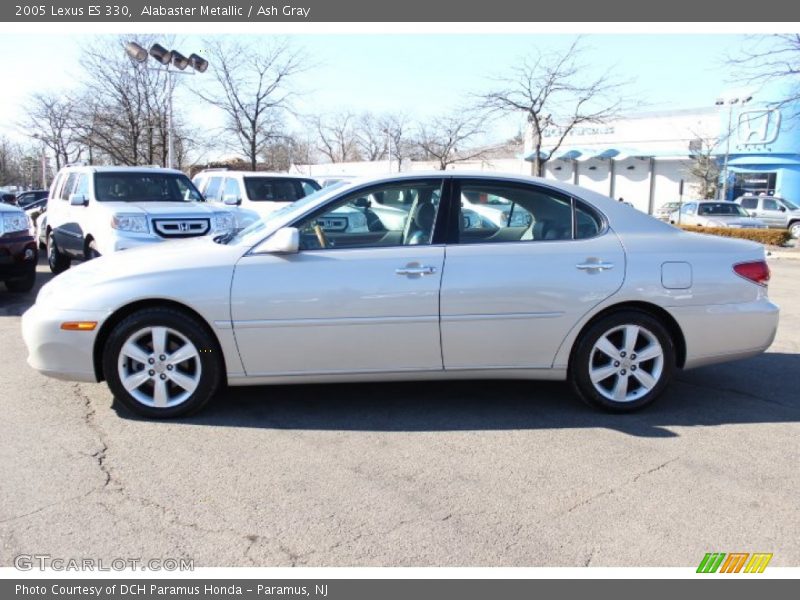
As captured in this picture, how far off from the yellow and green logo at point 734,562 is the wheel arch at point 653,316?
179cm

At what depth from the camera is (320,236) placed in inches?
176

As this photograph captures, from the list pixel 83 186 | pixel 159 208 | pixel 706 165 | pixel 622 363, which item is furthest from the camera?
pixel 706 165

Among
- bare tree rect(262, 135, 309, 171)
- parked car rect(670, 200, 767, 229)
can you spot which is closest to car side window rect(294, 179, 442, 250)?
parked car rect(670, 200, 767, 229)

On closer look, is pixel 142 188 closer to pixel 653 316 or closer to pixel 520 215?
pixel 520 215

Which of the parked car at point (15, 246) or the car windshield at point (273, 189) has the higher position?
the car windshield at point (273, 189)

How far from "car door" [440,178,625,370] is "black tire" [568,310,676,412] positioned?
0.19m

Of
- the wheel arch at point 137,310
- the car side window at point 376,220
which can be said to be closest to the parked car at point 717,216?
the car side window at point 376,220

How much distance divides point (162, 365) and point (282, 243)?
1120 millimetres

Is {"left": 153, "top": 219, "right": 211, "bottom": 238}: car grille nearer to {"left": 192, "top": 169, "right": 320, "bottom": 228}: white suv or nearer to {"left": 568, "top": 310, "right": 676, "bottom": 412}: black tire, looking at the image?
{"left": 192, "top": 169, "right": 320, "bottom": 228}: white suv

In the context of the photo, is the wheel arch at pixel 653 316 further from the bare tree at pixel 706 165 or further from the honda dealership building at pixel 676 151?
the bare tree at pixel 706 165

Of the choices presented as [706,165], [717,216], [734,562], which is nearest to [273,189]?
[734,562]

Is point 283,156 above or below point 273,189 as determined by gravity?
above

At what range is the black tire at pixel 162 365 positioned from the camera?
4277mm

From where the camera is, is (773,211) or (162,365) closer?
(162,365)
